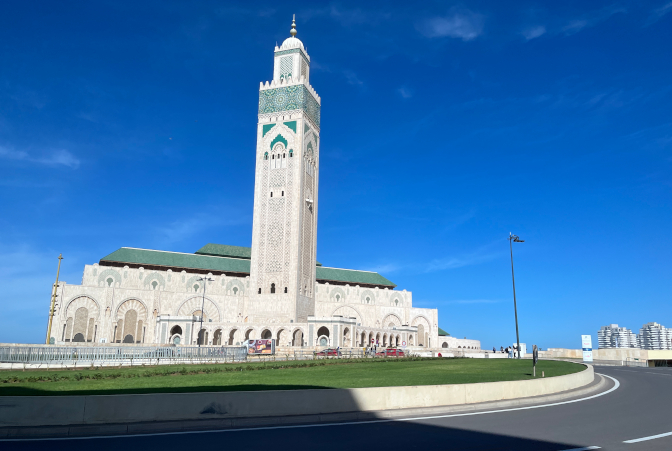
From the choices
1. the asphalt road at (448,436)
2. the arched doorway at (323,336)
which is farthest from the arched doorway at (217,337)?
the asphalt road at (448,436)

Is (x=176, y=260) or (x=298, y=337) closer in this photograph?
(x=298, y=337)

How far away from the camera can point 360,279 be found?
86.4 meters

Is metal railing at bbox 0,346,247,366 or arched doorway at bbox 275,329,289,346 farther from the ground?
arched doorway at bbox 275,329,289,346

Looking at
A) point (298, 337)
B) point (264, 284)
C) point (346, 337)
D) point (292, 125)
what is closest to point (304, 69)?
point (292, 125)

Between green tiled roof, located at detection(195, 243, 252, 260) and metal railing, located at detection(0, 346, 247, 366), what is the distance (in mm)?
46514

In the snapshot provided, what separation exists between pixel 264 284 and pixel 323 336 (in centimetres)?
1052

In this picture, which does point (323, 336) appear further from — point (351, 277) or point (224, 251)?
point (224, 251)

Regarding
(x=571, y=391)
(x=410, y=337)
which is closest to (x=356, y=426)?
(x=571, y=391)

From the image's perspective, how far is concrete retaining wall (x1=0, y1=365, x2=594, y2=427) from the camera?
9641mm

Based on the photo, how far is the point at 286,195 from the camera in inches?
2699

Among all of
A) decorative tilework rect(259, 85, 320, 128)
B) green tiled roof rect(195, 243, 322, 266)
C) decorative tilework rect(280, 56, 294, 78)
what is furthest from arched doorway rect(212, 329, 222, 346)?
decorative tilework rect(280, 56, 294, 78)

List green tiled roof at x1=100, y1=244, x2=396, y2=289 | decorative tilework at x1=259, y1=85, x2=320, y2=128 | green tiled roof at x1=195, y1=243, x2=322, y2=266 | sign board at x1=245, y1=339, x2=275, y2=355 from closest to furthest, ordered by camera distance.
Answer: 1. sign board at x1=245, y1=339, x2=275, y2=355
2. decorative tilework at x1=259, y1=85, x2=320, y2=128
3. green tiled roof at x1=100, y1=244, x2=396, y2=289
4. green tiled roof at x1=195, y1=243, x2=322, y2=266

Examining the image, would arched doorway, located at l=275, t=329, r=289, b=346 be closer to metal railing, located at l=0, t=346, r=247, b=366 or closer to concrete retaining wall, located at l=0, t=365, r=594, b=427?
metal railing, located at l=0, t=346, r=247, b=366

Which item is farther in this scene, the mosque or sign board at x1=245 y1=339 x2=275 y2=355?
the mosque
